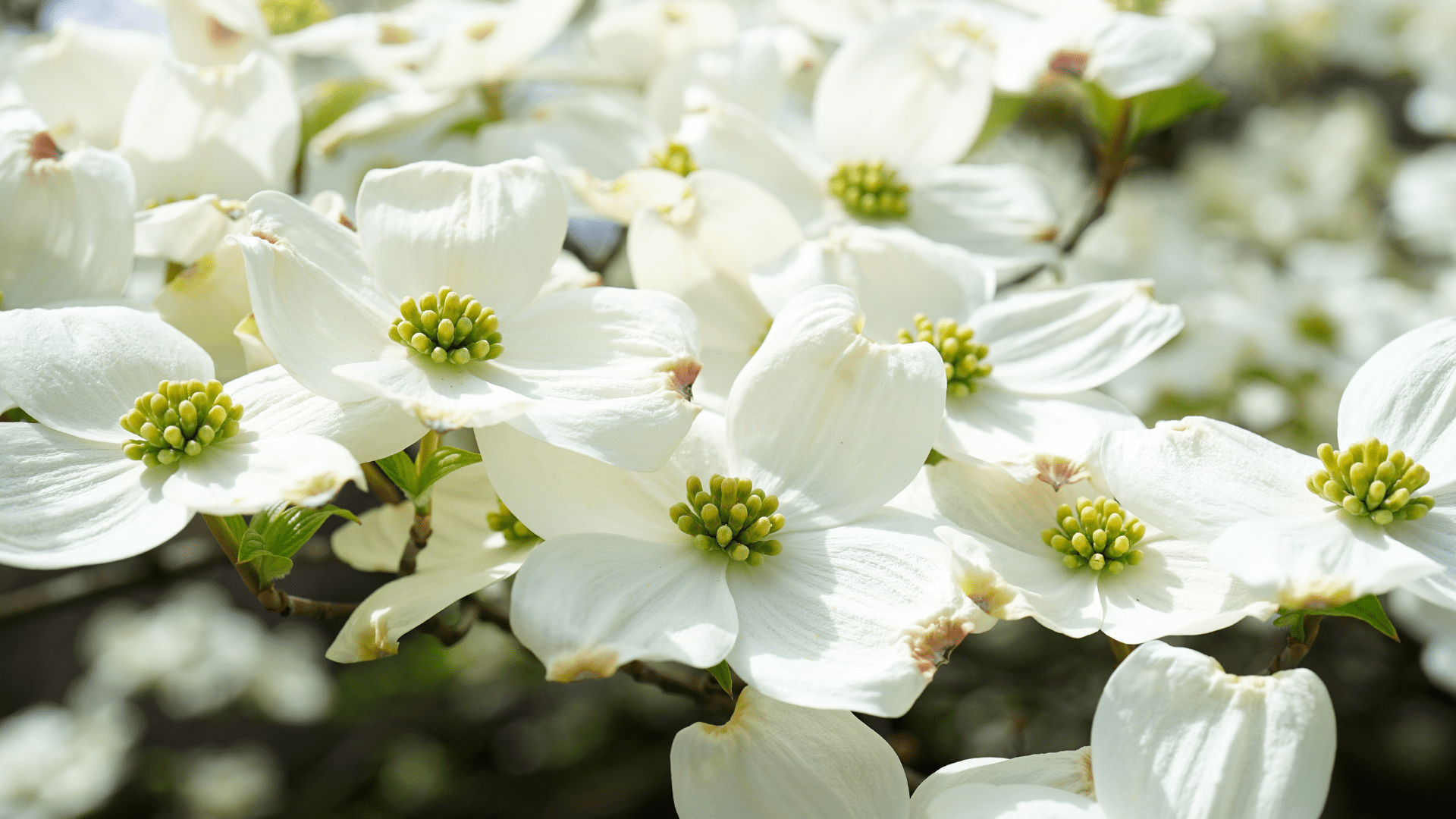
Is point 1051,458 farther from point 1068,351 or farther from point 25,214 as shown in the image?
point 25,214

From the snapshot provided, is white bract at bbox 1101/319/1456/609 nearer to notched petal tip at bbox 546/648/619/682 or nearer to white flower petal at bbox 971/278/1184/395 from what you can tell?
white flower petal at bbox 971/278/1184/395

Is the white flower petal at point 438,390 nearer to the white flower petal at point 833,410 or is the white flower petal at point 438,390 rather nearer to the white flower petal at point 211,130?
the white flower petal at point 833,410

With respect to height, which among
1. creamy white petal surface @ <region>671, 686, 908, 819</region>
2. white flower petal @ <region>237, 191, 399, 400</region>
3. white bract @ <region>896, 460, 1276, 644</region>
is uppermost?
white flower petal @ <region>237, 191, 399, 400</region>

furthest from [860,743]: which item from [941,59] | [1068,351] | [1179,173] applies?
[1179,173]

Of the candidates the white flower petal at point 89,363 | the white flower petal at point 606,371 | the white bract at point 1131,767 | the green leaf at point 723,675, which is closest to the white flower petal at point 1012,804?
the white bract at point 1131,767

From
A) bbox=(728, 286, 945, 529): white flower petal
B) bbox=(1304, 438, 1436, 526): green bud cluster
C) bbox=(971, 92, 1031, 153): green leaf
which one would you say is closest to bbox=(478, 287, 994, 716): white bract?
bbox=(728, 286, 945, 529): white flower petal

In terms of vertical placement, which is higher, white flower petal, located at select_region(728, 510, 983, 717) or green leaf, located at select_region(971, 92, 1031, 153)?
green leaf, located at select_region(971, 92, 1031, 153)
